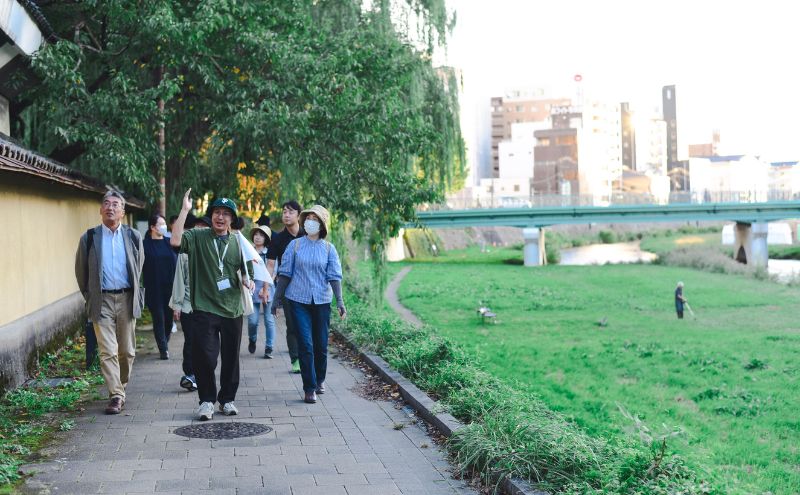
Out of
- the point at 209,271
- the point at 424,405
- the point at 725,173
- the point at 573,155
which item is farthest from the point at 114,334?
the point at 725,173

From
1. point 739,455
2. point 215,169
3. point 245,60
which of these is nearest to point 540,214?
point 215,169

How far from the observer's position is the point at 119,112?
49.7 ft

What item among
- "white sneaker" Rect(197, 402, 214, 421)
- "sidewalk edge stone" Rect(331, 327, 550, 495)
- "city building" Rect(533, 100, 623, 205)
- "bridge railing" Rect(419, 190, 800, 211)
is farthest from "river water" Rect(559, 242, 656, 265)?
"white sneaker" Rect(197, 402, 214, 421)

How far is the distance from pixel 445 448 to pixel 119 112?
974 centimetres

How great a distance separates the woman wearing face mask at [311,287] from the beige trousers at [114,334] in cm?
165

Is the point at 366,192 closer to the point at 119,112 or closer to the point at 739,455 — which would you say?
the point at 119,112

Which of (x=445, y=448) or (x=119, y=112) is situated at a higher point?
(x=119, y=112)

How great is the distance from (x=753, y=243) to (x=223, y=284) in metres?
64.0

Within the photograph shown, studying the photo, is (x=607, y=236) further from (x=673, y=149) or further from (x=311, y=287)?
(x=311, y=287)

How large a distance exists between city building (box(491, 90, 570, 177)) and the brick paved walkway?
408 feet

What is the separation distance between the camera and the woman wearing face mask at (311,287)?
9703mm

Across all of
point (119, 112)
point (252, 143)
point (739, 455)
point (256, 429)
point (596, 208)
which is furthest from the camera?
point (596, 208)

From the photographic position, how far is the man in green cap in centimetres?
859

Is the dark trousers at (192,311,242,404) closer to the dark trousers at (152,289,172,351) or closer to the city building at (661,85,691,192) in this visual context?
the dark trousers at (152,289,172,351)
